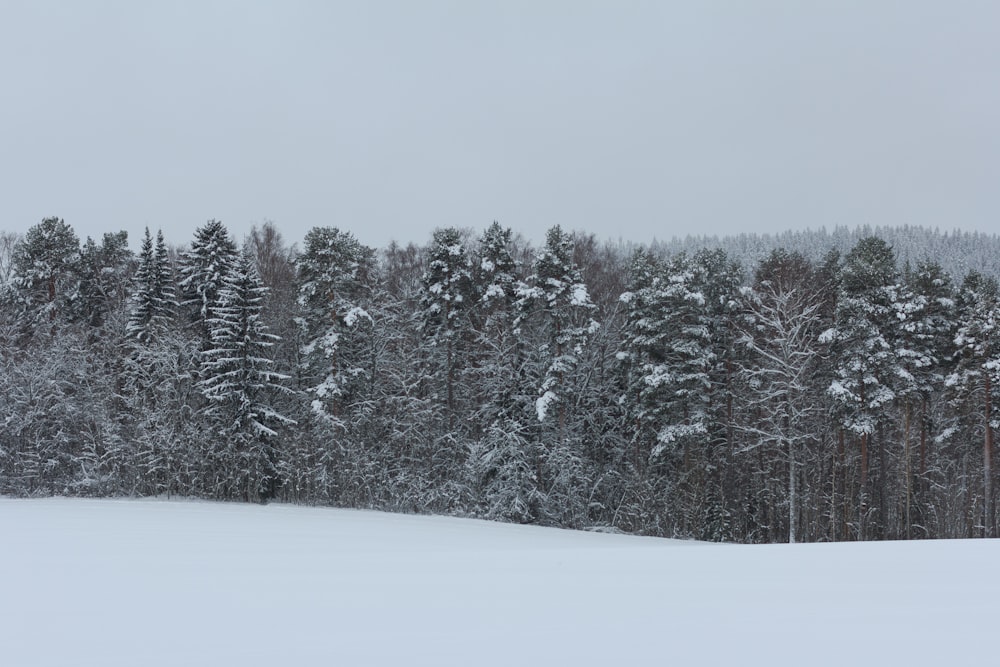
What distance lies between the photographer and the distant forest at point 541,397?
1163 inches

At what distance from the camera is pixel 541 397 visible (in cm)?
3014

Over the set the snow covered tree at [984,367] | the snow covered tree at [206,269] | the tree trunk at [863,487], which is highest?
the snow covered tree at [206,269]

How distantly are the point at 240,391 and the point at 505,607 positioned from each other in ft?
86.9

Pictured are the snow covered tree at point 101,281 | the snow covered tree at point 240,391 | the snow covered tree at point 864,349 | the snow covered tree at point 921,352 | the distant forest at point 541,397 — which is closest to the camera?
the snow covered tree at point 864,349

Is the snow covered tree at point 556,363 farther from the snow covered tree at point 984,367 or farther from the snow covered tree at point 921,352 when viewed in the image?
the snow covered tree at point 984,367

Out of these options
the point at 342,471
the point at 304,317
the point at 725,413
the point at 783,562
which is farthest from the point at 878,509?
the point at 304,317

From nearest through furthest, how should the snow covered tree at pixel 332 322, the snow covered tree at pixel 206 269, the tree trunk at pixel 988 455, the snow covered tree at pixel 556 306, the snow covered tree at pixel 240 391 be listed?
the tree trunk at pixel 988 455 < the snow covered tree at pixel 240 391 < the snow covered tree at pixel 556 306 < the snow covered tree at pixel 332 322 < the snow covered tree at pixel 206 269

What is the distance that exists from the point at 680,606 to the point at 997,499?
3663 cm

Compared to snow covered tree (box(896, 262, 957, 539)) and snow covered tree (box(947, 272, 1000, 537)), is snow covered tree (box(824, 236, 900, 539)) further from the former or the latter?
snow covered tree (box(947, 272, 1000, 537))

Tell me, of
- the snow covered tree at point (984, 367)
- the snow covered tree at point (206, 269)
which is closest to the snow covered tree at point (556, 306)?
the snow covered tree at point (206, 269)

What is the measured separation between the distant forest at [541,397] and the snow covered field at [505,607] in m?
19.0

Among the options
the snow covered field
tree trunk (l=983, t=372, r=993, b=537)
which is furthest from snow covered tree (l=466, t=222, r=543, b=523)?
the snow covered field

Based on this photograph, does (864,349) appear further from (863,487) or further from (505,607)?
→ (505,607)

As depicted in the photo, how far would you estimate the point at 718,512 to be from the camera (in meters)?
29.6
